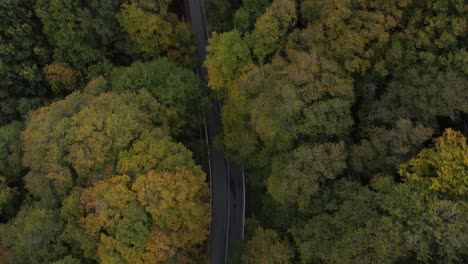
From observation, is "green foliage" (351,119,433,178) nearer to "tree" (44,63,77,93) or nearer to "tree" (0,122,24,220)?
"tree" (0,122,24,220)

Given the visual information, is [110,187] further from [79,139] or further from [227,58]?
[227,58]

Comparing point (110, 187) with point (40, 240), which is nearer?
point (110, 187)

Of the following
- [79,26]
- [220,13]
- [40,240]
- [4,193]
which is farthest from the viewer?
[220,13]

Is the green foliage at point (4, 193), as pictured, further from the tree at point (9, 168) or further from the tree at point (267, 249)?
the tree at point (267, 249)

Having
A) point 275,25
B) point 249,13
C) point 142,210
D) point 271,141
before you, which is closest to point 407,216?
point 271,141

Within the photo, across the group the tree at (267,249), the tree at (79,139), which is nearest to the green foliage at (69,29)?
the tree at (79,139)

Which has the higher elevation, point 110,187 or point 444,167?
point 110,187

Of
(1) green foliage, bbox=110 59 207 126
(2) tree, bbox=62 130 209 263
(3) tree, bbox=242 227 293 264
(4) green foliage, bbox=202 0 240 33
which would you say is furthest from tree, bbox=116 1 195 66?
(3) tree, bbox=242 227 293 264

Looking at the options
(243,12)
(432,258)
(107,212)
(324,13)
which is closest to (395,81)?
(324,13)
